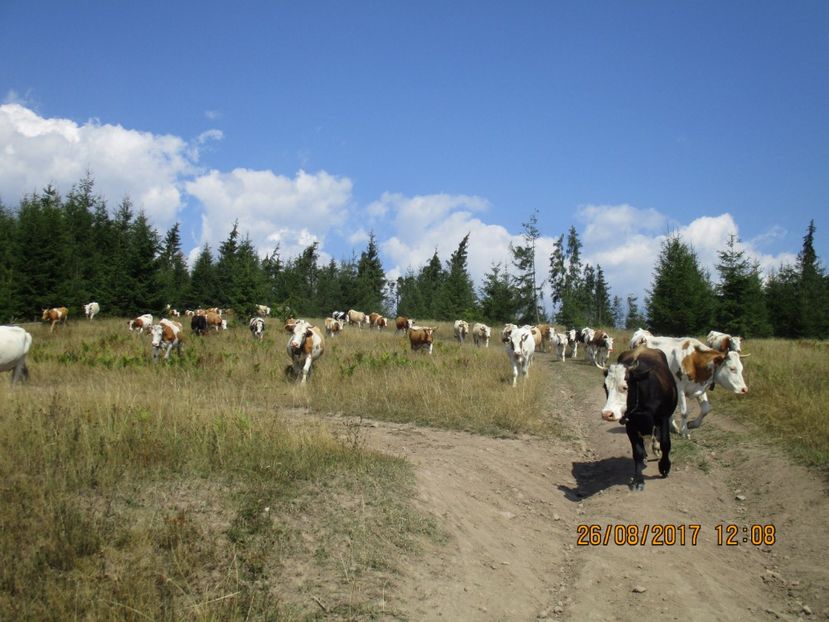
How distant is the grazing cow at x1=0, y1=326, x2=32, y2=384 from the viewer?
39.1 feet

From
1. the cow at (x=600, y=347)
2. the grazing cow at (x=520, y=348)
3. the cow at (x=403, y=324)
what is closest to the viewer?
the grazing cow at (x=520, y=348)

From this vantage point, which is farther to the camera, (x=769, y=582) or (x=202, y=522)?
(x=769, y=582)

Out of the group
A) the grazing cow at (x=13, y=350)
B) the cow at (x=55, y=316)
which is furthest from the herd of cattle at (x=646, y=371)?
the cow at (x=55, y=316)

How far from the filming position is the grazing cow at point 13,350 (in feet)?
39.1

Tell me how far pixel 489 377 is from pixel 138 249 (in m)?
30.4

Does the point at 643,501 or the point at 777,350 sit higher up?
the point at 777,350

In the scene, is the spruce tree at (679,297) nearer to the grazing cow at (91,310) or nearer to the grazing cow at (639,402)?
the grazing cow at (639,402)

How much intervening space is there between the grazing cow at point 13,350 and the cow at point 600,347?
2269 centimetres

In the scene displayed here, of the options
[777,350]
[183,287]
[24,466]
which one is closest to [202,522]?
[24,466]

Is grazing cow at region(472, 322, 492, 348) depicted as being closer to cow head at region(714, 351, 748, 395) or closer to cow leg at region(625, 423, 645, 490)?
cow head at region(714, 351, 748, 395)

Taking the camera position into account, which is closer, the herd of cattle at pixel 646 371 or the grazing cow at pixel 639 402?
the grazing cow at pixel 639 402

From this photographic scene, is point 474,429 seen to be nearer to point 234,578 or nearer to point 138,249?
point 234,578

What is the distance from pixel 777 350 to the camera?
20375 mm

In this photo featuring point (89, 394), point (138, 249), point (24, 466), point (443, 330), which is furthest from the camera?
point (443, 330)
